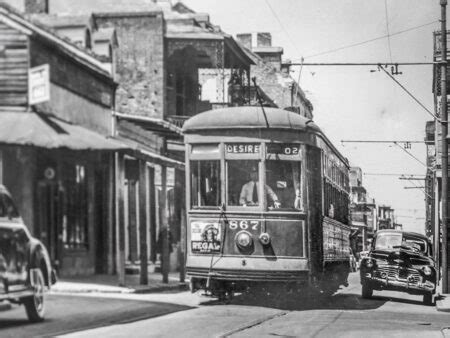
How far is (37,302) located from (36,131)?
1617mm

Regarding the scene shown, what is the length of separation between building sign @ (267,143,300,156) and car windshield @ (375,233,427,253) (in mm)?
5888

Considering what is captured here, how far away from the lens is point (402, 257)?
18.0 metres

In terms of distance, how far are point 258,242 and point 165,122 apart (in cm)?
396

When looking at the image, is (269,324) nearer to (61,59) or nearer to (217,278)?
(217,278)

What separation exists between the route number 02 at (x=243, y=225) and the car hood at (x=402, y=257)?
557cm

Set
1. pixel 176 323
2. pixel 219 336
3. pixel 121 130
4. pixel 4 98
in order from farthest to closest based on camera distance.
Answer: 1. pixel 176 323
2. pixel 219 336
3. pixel 121 130
4. pixel 4 98

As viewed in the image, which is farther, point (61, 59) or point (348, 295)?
point (348, 295)

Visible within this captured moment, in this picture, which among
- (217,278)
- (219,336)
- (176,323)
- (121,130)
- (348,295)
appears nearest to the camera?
(121,130)

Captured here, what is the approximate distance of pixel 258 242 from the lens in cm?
1332

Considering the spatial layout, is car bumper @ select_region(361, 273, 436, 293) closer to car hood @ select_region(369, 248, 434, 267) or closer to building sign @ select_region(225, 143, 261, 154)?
car hood @ select_region(369, 248, 434, 267)

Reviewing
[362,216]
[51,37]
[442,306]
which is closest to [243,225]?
[442,306]

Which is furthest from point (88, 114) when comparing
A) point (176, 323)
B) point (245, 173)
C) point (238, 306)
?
point (238, 306)

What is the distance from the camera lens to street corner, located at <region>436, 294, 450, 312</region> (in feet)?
52.3

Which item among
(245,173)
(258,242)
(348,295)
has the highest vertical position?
(245,173)
